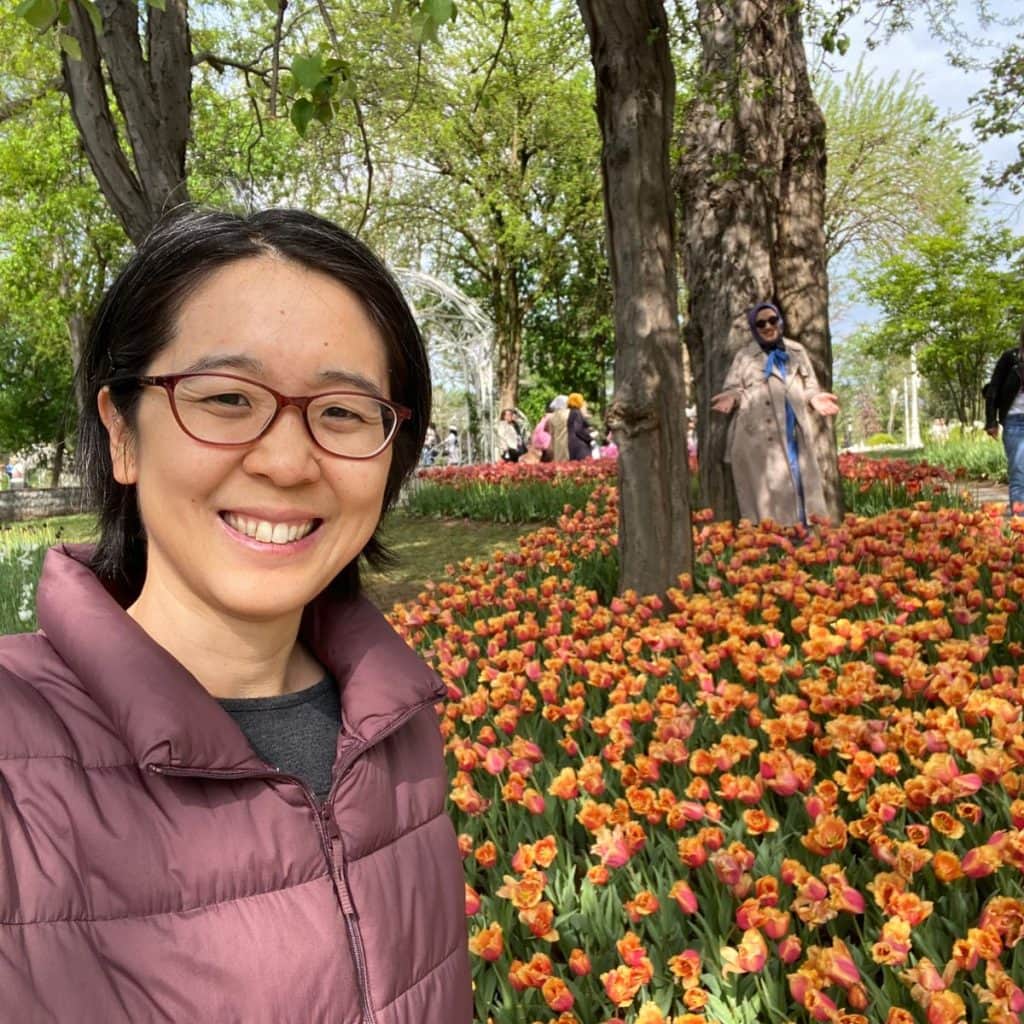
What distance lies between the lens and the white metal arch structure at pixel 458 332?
60.3 feet

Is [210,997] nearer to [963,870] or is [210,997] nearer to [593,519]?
[963,870]

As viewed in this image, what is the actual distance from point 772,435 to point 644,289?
6.65 feet

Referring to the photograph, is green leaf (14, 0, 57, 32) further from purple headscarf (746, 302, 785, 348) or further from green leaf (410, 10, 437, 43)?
purple headscarf (746, 302, 785, 348)

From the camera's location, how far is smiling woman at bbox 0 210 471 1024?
0.88 m

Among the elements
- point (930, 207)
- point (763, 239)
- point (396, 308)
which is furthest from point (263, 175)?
point (396, 308)

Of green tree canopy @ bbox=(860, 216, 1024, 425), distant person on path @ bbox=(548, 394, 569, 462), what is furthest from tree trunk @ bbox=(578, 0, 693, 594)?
green tree canopy @ bbox=(860, 216, 1024, 425)

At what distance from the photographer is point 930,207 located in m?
24.1

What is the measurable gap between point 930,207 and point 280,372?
26.3m

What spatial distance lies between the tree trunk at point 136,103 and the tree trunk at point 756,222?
11.0 feet

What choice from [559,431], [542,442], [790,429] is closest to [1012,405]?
[790,429]

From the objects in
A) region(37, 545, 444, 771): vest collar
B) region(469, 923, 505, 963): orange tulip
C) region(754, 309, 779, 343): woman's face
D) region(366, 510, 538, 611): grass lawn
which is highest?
region(754, 309, 779, 343): woman's face

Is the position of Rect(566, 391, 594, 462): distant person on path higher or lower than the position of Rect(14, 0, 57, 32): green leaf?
lower

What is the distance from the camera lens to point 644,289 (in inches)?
179

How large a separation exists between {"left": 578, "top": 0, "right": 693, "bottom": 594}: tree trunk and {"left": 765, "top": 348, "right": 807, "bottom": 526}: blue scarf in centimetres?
180
